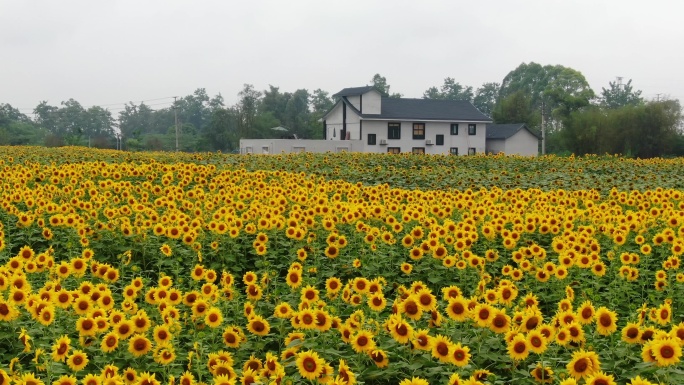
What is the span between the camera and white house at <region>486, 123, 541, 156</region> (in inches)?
2159

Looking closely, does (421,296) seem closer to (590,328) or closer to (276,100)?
(590,328)

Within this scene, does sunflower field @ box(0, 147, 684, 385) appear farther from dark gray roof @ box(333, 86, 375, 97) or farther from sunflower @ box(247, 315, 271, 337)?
dark gray roof @ box(333, 86, 375, 97)

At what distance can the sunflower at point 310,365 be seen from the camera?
3.36 meters

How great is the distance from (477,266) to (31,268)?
3806 mm

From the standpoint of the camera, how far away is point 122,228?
745 cm

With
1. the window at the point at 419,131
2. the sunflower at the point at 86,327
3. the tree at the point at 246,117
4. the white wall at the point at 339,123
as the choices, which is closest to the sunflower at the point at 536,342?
the sunflower at the point at 86,327

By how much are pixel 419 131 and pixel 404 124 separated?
5.05 ft

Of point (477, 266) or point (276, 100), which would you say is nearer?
point (477, 266)

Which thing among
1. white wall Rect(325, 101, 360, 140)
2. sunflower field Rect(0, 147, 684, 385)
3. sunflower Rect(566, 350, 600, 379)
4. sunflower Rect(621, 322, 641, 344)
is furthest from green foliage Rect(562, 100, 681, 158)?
sunflower Rect(566, 350, 600, 379)

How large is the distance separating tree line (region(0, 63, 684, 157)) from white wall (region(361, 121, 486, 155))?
316 cm

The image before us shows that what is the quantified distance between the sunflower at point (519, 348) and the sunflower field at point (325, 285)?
11mm

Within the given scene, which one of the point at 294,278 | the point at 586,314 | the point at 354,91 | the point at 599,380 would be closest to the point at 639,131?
the point at 354,91

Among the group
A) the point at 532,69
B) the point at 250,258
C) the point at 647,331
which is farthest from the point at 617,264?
the point at 532,69

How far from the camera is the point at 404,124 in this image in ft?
169
